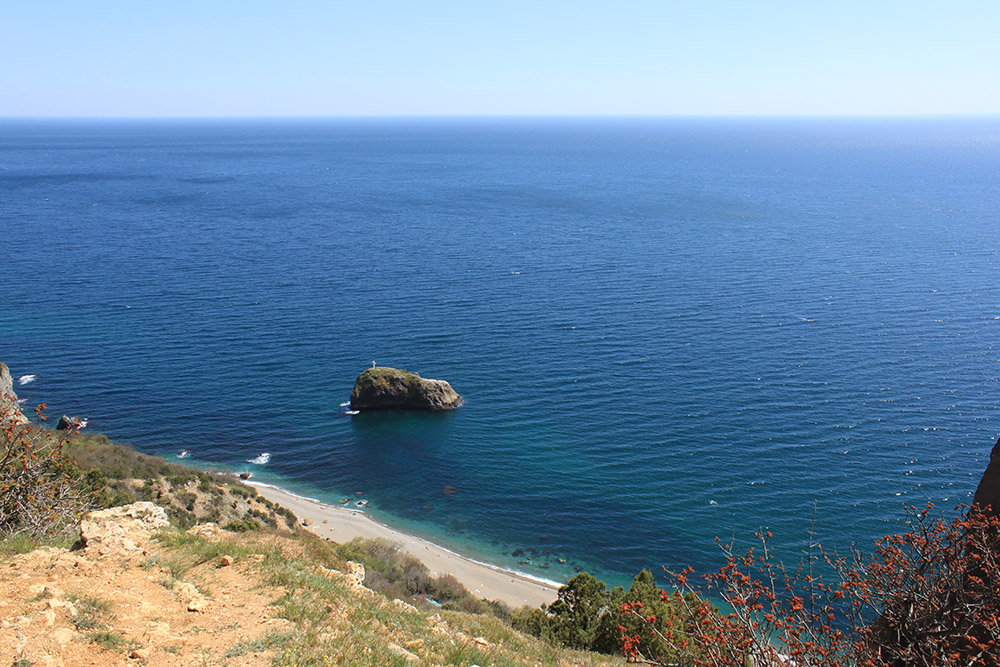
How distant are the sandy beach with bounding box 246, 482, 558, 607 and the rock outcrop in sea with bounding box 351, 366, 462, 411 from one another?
1541 centimetres

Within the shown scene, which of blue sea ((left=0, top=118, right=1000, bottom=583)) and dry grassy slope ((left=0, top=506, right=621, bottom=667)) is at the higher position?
dry grassy slope ((left=0, top=506, right=621, bottom=667))

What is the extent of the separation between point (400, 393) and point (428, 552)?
2334 centimetres

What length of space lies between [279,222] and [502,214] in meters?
48.4

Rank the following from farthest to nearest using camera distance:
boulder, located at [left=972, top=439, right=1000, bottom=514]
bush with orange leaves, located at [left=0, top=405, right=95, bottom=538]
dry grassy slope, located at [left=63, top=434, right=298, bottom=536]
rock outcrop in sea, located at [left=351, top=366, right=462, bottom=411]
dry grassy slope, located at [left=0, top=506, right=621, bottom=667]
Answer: rock outcrop in sea, located at [left=351, top=366, right=462, bottom=411] < dry grassy slope, located at [left=63, top=434, right=298, bottom=536] < bush with orange leaves, located at [left=0, top=405, right=95, bottom=538] < boulder, located at [left=972, top=439, right=1000, bottom=514] < dry grassy slope, located at [left=0, top=506, right=621, bottom=667]

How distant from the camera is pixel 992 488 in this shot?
712 inches

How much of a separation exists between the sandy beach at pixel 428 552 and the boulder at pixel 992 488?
2515cm

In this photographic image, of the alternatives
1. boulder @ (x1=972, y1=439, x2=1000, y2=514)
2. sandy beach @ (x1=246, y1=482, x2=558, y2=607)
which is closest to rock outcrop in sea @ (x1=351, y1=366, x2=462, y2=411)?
sandy beach @ (x1=246, y1=482, x2=558, y2=607)

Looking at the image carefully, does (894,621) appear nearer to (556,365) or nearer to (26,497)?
(26,497)

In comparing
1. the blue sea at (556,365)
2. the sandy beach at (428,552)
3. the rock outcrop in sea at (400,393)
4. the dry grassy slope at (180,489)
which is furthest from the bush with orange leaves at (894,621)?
the rock outcrop in sea at (400,393)

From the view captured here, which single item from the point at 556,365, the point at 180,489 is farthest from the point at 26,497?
the point at 556,365

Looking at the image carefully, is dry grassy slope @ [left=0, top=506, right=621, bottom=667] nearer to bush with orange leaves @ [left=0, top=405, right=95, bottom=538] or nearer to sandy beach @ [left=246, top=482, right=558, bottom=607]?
bush with orange leaves @ [left=0, top=405, right=95, bottom=538]

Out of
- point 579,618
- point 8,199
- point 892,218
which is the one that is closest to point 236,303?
point 579,618

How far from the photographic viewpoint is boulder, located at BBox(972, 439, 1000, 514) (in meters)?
17.9

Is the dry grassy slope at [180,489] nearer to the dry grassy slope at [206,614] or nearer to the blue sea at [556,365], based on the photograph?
the blue sea at [556,365]
